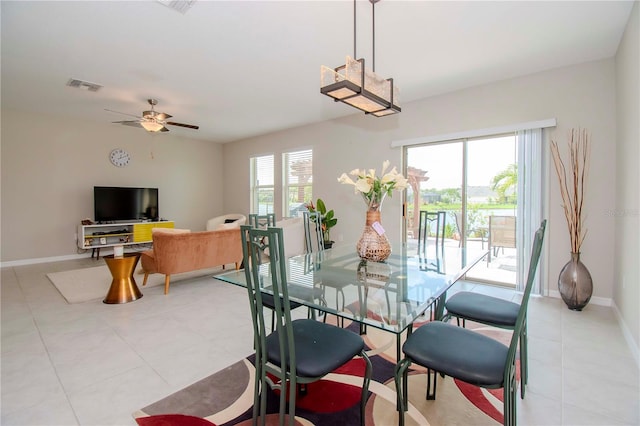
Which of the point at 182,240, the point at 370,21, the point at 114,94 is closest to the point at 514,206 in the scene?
the point at 370,21

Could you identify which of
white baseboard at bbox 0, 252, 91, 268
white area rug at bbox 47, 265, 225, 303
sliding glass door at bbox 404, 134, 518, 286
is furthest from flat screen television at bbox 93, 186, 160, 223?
sliding glass door at bbox 404, 134, 518, 286

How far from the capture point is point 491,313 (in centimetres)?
182

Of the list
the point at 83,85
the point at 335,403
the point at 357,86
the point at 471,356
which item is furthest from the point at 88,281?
the point at 471,356

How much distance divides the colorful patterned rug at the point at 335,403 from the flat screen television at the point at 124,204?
17.9 ft

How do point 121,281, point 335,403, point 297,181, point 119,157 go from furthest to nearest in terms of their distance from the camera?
point 297,181
point 119,157
point 121,281
point 335,403

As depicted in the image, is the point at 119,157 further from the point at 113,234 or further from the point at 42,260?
the point at 42,260

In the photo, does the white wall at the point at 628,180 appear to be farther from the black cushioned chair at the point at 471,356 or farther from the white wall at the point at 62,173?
the white wall at the point at 62,173

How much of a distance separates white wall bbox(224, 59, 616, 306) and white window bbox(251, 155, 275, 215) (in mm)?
1538

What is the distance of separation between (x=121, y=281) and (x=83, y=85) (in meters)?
2.71

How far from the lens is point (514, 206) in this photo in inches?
154

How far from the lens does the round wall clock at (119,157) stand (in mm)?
6238

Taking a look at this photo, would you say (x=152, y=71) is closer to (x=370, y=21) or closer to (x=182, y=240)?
(x=182, y=240)

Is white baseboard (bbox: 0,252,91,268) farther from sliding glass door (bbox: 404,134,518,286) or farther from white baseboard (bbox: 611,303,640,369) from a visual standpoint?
white baseboard (bbox: 611,303,640,369)

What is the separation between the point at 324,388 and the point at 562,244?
337 centimetres
